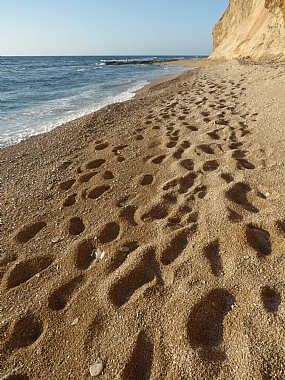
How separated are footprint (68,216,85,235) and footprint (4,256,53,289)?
342mm

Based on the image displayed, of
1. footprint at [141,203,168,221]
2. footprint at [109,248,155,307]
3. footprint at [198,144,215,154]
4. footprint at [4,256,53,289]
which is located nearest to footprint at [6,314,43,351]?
footprint at [4,256,53,289]

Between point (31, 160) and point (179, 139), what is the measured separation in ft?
8.11

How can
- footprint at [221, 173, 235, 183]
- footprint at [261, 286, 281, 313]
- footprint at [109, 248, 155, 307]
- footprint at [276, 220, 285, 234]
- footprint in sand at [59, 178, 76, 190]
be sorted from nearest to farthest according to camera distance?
footprint at [261, 286, 281, 313], footprint at [109, 248, 155, 307], footprint at [276, 220, 285, 234], footprint at [221, 173, 235, 183], footprint in sand at [59, 178, 76, 190]

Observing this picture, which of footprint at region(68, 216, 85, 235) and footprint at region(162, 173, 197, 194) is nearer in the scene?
footprint at region(68, 216, 85, 235)

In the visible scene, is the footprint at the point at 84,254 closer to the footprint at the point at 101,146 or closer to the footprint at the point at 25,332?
the footprint at the point at 25,332

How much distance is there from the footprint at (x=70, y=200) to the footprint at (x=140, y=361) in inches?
67.1

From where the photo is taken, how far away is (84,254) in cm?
204

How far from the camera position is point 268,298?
1.45 meters

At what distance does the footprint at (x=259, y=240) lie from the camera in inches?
70.0

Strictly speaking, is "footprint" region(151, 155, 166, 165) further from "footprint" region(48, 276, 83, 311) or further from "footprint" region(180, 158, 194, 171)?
"footprint" region(48, 276, 83, 311)

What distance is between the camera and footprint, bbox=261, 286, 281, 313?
4.57 ft

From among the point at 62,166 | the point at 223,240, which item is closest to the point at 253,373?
the point at 223,240

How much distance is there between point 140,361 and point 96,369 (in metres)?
0.23

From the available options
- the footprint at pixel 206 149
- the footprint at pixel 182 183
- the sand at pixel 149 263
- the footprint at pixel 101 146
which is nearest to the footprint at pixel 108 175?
the sand at pixel 149 263
